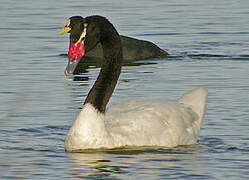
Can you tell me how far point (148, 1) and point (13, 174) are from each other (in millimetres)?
20842

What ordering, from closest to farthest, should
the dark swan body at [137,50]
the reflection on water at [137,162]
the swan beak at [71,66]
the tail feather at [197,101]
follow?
the reflection on water at [137,162], the swan beak at [71,66], the tail feather at [197,101], the dark swan body at [137,50]

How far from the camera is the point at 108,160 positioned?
977cm

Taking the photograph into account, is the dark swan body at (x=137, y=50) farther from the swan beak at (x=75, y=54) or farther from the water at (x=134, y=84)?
the swan beak at (x=75, y=54)

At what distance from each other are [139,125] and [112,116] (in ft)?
1.74

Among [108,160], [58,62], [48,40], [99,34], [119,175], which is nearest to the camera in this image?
[119,175]

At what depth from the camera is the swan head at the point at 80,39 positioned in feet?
33.5

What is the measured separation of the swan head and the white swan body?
58 centimetres

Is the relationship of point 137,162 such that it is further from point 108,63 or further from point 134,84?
point 134,84

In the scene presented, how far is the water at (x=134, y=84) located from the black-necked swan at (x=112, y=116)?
168 mm

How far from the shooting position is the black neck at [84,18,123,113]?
1056 centimetres

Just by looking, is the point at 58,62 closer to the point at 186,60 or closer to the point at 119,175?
the point at 186,60

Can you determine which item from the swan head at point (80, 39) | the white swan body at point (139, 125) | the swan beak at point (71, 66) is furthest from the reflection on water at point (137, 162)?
the swan head at point (80, 39)

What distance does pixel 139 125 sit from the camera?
34.1 ft

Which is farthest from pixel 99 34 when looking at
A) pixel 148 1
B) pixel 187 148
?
pixel 148 1
